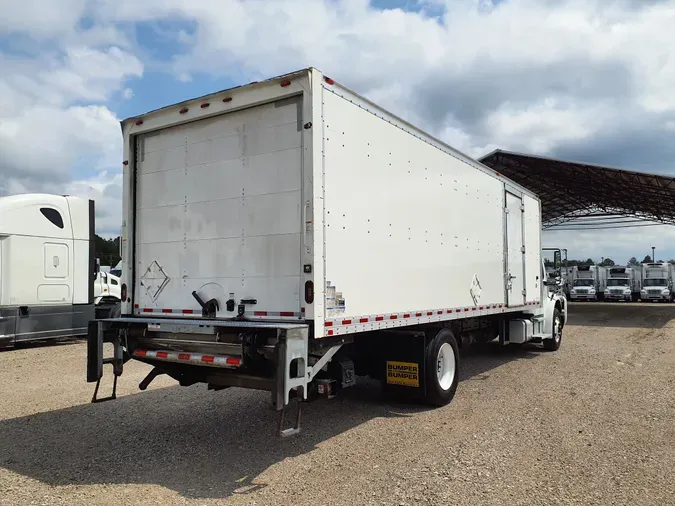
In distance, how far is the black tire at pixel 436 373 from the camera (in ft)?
21.9

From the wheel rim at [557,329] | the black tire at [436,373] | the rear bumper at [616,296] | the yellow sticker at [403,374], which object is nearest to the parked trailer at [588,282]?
the rear bumper at [616,296]

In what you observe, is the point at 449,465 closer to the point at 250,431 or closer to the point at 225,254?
the point at 250,431

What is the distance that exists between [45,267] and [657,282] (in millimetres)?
39101

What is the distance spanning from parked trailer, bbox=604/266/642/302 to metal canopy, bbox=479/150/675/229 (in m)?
4.05

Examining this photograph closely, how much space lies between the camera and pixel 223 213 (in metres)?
5.60

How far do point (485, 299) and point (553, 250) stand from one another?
508 centimetres

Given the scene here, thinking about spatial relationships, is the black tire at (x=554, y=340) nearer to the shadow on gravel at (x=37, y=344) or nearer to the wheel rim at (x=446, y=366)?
the wheel rim at (x=446, y=366)

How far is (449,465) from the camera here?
4832mm

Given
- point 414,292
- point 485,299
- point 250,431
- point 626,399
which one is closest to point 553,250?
point 485,299

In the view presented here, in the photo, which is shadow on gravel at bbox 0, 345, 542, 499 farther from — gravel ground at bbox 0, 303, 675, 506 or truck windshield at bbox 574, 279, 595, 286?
truck windshield at bbox 574, 279, 595, 286

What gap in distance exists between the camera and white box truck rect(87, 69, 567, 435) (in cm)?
492

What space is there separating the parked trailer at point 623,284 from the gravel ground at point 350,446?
32.7 meters

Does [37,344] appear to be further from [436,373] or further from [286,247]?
[286,247]

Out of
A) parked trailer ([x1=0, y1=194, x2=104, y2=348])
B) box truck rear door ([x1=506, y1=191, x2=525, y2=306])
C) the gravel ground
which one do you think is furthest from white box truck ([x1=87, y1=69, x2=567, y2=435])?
parked trailer ([x1=0, y1=194, x2=104, y2=348])
